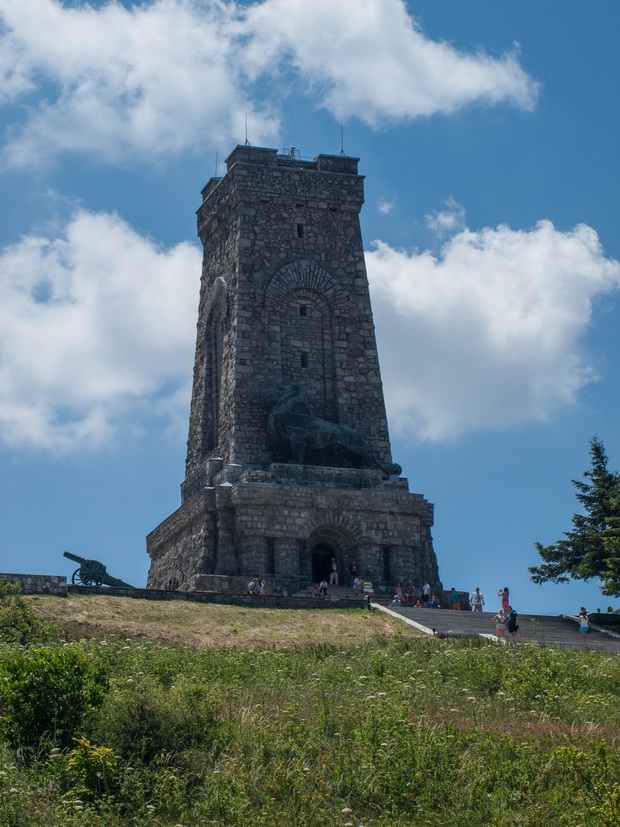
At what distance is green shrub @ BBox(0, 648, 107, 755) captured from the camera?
19109 mm

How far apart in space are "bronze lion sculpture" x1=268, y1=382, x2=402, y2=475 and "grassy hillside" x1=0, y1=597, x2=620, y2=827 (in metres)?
18.4

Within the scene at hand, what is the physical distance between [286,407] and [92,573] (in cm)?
783

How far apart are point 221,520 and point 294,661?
1578 centimetres

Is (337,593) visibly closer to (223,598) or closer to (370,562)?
(370,562)

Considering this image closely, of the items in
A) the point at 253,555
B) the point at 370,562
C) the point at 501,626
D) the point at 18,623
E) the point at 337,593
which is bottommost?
the point at 18,623

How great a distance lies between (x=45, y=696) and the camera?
19.3 m

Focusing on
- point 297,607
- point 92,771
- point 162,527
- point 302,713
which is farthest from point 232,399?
point 92,771

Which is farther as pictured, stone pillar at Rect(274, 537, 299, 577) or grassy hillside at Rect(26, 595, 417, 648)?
stone pillar at Rect(274, 537, 299, 577)

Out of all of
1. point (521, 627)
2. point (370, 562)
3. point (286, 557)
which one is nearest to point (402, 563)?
point (370, 562)

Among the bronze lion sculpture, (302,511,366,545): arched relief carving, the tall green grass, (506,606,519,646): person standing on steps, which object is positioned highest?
the bronze lion sculpture

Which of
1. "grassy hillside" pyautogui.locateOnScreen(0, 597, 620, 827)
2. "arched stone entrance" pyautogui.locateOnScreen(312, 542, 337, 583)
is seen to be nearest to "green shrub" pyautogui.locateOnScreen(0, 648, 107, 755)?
"grassy hillside" pyautogui.locateOnScreen(0, 597, 620, 827)

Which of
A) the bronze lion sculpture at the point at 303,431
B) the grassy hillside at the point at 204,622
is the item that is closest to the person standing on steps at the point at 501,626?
the grassy hillside at the point at 204,622

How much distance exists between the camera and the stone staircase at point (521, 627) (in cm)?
3287

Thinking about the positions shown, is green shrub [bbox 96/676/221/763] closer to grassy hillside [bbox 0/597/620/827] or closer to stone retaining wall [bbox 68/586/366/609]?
grassy hillside [bbox 0/597/620/827]
